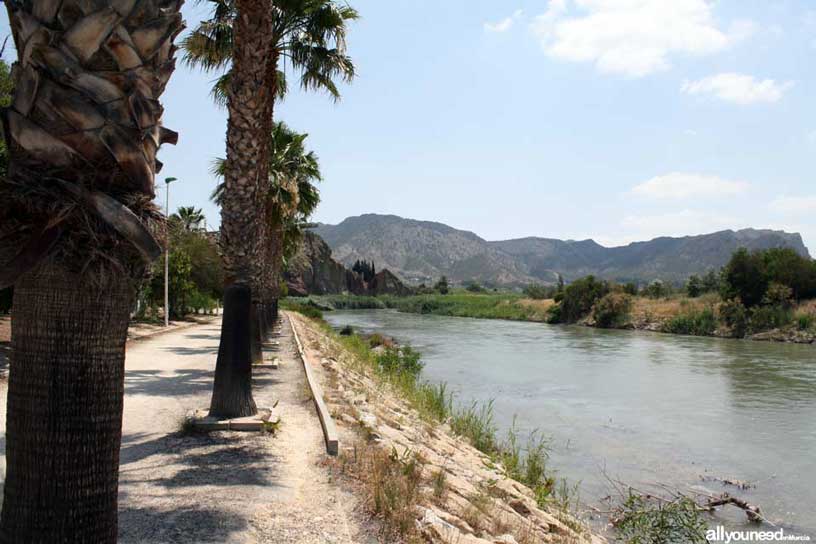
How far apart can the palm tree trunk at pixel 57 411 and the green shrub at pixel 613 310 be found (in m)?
55.5

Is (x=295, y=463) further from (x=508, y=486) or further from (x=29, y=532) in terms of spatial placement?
(x=29, y=532)

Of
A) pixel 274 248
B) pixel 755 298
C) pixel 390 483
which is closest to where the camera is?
pixel 390 483

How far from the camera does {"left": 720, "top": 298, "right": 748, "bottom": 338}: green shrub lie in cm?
4659

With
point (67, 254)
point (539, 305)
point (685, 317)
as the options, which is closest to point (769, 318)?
point (685, 317)

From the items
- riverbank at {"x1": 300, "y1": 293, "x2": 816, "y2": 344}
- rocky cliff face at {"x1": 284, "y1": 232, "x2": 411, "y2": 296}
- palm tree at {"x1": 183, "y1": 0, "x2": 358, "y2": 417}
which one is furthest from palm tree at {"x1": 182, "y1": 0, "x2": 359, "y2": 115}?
rocky cliff face at {"x1": 284, "y1": 232, "x2": 411, "y2": 296}

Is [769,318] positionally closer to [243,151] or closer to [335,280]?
[243,151]

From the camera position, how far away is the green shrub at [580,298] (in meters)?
62.4

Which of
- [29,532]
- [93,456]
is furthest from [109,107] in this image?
[29,532]

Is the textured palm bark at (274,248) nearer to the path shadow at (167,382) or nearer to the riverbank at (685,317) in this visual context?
the path shadow at (167,382)

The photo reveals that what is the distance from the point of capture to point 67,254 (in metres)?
3.21

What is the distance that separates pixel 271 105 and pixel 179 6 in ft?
45.3

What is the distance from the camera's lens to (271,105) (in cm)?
1698

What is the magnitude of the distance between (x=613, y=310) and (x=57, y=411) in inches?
2230

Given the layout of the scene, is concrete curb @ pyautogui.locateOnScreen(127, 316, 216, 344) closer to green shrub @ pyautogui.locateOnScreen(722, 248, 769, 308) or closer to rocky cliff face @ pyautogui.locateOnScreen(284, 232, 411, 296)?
green shrub @ pyautogui.locateOnScreen(722, 248, 769, 308)
